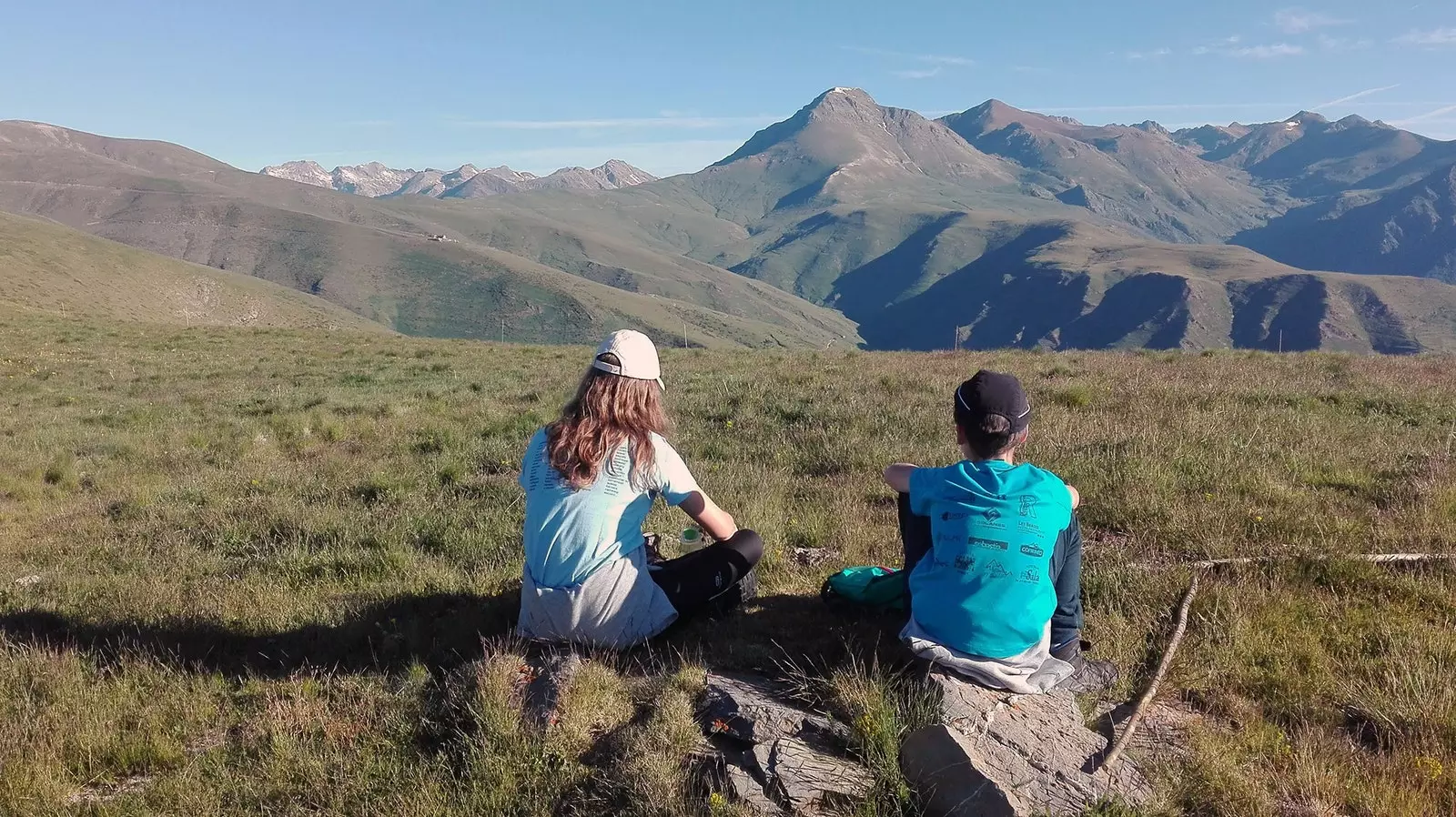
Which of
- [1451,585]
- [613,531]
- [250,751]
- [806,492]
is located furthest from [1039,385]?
[250,751]

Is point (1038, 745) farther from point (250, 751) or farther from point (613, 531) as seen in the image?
point (250, 751)

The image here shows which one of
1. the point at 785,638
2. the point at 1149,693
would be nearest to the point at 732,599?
the point at 785,638

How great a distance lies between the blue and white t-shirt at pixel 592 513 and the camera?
3854 mm

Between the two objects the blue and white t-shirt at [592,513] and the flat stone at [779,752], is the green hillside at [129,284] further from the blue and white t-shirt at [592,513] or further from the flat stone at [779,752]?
the flat stone at [779,752]

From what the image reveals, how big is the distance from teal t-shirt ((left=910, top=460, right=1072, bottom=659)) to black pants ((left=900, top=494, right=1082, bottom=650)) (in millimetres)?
180

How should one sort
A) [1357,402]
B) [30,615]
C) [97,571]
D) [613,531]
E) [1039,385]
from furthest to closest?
[1039,385], [1357,402], [97,571], [30,615], [613,531]

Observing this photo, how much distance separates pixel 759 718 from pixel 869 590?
127 centimetres

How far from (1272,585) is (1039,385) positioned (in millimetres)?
7185

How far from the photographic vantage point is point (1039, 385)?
11.5m

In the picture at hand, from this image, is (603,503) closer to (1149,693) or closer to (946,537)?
(946,537)

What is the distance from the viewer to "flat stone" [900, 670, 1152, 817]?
2746mm

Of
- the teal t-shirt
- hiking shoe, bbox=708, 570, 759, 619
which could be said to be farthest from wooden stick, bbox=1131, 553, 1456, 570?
hiking shoe, bbox=708, 570, 759, 619

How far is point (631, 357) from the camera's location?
13.1ft

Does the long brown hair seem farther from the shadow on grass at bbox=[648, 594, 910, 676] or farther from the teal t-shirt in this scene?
the teal t-shirt
